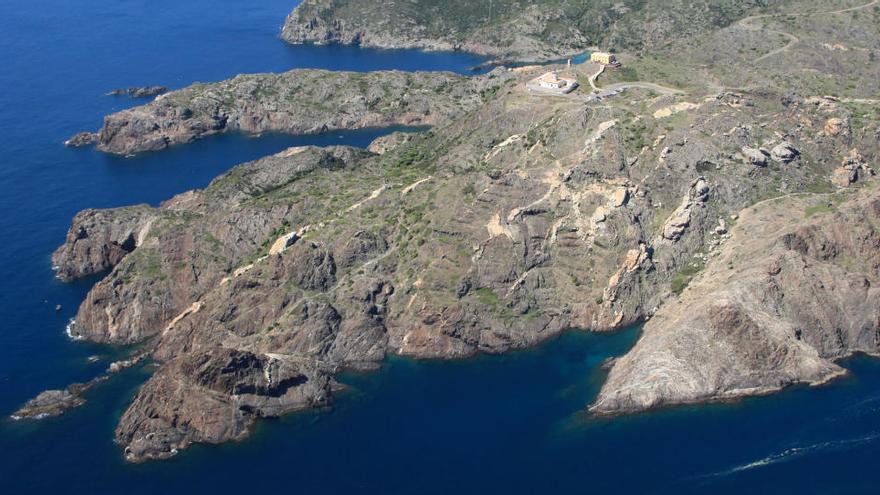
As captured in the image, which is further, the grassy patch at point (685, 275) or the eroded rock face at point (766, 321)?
the grassy patch at point (685, 275)

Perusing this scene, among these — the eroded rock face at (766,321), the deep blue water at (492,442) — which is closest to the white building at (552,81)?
the eroded rock face at (766,321)

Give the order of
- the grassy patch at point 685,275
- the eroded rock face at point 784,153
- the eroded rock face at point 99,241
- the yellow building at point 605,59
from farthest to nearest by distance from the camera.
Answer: the yellow building at point 605,59 < the eroded rock face at point 99,241 < the eroded rock face at point 784,153 < the grassy patch at point 685,275

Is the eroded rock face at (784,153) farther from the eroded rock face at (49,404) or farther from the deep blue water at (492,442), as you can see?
the eroded rock face at (49,404)

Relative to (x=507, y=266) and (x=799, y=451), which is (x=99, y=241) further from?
(x=799, y=451)

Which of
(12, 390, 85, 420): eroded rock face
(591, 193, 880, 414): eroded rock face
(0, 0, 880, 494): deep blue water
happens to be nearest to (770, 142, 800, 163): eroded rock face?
(591, 193, 880, 414): eroded rock face

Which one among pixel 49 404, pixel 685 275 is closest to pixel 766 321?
pixel 685 275

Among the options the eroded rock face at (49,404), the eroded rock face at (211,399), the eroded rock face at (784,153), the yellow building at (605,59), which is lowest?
the eroded rock face at (49,404)

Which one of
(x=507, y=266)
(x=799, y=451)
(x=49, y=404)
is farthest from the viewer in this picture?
(x=507, y=266)
